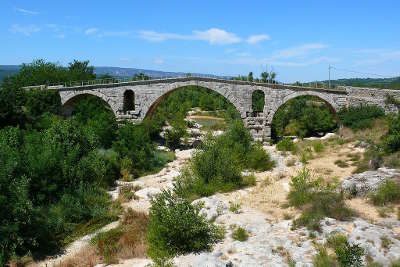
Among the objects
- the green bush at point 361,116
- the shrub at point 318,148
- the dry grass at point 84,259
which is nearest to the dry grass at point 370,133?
the green bush at point 361,116

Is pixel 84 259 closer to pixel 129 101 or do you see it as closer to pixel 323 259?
pixel 323 259

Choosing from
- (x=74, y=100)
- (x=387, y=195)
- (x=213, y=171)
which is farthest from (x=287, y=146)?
(x=74, y=100)

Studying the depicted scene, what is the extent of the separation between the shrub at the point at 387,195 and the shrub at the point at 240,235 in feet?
18.3

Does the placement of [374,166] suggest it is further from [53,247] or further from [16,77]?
[16,77]

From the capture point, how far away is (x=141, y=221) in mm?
17859

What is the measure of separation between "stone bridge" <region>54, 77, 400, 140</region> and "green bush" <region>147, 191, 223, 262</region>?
76.2 ft

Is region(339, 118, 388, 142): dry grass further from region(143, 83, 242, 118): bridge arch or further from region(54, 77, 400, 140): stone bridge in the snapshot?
region(143, 83, 242, 118): bridge arch

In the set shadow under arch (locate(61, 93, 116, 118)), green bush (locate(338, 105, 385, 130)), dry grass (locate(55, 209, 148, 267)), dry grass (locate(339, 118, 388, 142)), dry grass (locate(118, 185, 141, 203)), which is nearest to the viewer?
dry grass (locate(55, 209, 148, 267))

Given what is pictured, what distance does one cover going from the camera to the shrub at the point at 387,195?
634 inches

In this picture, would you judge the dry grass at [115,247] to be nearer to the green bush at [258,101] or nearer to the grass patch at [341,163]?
the grass patch at [341,163]

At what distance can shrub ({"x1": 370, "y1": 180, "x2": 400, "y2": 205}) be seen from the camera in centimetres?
1611

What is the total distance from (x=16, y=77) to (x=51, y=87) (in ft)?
36.6

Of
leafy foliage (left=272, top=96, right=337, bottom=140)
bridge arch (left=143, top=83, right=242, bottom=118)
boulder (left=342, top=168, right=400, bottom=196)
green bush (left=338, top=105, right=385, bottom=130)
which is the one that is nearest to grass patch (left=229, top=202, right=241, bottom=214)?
boulder (left=342, top=168, right=400, bottom=196)

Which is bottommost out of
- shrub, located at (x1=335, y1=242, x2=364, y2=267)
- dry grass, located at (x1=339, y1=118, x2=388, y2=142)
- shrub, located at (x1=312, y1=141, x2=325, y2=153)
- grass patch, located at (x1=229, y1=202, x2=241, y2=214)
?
grass patch, located at (x1=229, y1=202, x2=241, y2=214)
